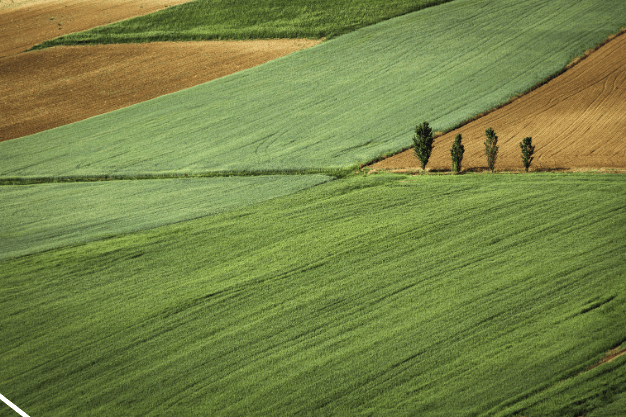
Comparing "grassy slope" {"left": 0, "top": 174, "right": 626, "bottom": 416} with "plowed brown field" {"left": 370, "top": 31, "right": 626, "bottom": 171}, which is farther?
"plowed brown field" {"left": 370, "top": 31, "right": 626, "bottom": 171}

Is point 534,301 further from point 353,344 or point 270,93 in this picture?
point 270,93

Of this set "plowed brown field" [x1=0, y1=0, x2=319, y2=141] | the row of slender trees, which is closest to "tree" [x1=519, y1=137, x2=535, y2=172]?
the row of slender trees

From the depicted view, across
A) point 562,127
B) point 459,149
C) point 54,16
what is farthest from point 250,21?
point 459,149

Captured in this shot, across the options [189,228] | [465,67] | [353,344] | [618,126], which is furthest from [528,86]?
[353,344]

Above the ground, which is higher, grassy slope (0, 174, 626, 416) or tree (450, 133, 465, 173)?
tree (450, 133, 465, 173)

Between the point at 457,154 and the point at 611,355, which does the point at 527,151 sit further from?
the point at 611,355

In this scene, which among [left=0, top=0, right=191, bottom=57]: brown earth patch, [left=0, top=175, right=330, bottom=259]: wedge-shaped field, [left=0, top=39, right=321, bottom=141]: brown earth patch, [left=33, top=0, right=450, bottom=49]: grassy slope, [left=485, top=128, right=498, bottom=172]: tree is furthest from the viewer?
[left=0, top=0, right=191, bottom=57]: brown earth patch

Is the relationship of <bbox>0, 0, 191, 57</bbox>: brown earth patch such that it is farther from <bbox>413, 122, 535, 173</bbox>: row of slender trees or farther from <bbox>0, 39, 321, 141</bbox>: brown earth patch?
<bbox>413, 122, 535, 173</bbox>: row of slender trees
